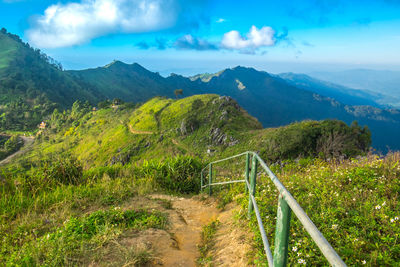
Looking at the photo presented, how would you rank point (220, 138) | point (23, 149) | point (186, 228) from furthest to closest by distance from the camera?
point (23, 149) < point (220, 138) < point (186, 228)

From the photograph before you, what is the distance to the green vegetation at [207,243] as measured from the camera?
3164mm

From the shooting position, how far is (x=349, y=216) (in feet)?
9.68

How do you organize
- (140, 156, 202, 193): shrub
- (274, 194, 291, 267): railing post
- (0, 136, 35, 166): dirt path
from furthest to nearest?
(0, 136, 35, 166): dirt path, (140, 156, 202, 193): shrub, (274, 194, 291, 267): railing post

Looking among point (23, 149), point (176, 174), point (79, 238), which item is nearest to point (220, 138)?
point (176, 174)

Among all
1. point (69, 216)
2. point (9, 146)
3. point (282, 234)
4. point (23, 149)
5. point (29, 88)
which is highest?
point (29, 88)

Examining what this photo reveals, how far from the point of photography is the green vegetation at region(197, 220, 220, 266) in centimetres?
316

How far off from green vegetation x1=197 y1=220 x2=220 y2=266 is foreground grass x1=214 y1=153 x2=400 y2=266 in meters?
0.63

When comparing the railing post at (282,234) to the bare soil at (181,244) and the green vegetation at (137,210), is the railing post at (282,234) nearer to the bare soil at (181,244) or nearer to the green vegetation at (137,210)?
the green vegetation at (137,210)

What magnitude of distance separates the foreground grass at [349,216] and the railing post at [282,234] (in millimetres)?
801

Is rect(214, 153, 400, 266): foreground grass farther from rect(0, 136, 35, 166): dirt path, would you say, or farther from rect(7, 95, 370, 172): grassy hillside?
rect(0, 136, 35, 166): dirt path

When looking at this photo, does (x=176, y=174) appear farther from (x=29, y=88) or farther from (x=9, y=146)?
(x=29, y=88)

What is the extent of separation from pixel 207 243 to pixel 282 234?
263cm

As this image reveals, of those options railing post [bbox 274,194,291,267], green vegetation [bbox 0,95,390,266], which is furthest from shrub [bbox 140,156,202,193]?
railing post [bbox 274,194,291,267]

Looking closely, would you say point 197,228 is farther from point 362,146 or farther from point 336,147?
point 362,146
